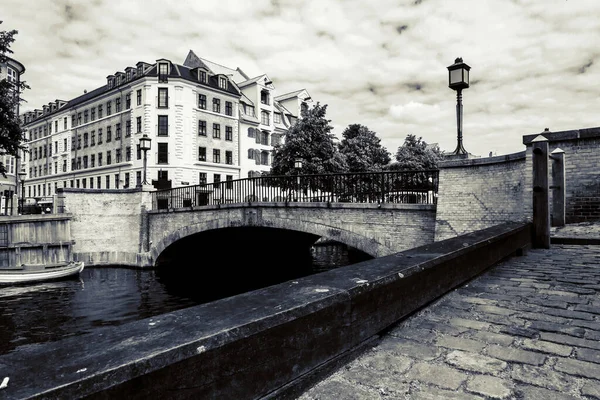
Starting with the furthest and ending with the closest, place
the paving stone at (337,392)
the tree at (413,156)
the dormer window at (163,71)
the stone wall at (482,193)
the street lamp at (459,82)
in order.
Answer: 1. the tree at (413,156)
2. the dormer window at (163,71)
3. the street lamp at (459,82)
4. the stone wall at (482,193)
5. the paving stone at (337,392)

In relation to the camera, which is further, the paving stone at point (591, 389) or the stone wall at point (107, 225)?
the stone wall at point (107, 225)

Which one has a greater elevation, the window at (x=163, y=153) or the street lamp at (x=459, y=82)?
the window at (x=163, y=153)

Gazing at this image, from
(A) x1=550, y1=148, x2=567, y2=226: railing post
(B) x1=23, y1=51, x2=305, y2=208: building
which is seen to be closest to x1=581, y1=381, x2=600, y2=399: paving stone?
(A) x1=550, y1=148, x2=567, y2=226: railing post

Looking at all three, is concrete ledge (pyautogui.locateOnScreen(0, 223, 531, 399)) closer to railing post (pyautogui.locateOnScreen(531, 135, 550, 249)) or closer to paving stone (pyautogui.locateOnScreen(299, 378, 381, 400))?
paving stone (pyautogui.locateOnScreen(299, 378, 381, 400))

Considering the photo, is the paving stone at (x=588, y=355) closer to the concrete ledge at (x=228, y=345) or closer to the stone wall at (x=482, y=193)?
the concrete ledge at (x=228, y=345)

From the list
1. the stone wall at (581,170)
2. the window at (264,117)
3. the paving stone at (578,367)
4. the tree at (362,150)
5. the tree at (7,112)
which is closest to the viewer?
the paving stone at (578,367)

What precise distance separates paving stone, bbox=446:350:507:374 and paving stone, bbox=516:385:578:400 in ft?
0.66

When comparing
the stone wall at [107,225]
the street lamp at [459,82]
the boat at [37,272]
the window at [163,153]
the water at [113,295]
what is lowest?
the water at [113,295]

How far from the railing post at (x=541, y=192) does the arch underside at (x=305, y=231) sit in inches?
173

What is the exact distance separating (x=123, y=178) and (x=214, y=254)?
1535 centimetres

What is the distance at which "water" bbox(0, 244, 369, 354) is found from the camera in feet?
39.9

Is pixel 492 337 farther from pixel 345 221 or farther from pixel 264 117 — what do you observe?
pixel 264 117

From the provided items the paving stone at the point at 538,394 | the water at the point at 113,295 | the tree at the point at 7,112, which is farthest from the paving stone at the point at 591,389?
the tree at the point at 7,112

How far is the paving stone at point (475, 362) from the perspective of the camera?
209cm
